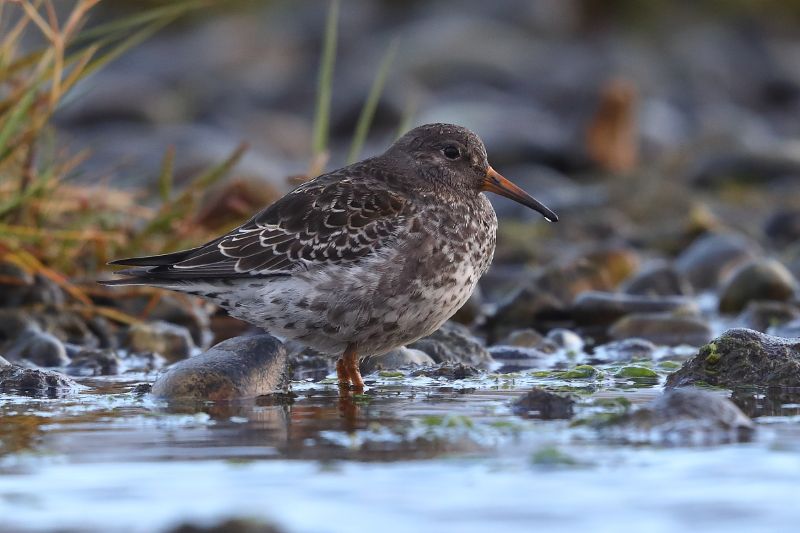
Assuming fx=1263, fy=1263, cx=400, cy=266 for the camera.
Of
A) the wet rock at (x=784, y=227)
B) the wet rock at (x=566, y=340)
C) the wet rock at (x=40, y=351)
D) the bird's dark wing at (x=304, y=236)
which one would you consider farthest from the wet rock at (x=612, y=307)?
the wet rock at (x=784, y=227)

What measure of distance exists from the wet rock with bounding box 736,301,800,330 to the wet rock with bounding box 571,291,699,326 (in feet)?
1.51

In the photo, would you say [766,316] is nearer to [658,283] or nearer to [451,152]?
[658,283]

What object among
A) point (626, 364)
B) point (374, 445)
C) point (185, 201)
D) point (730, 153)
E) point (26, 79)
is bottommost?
point (374, 445)

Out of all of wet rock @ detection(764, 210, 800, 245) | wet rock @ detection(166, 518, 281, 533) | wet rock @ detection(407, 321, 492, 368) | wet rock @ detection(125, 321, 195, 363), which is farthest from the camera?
wet rock @ detection(764, 210, 800, 245)

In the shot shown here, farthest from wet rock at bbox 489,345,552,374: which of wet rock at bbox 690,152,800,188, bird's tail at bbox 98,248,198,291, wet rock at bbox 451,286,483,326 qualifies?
wet rock at bbox 690,152,800,188

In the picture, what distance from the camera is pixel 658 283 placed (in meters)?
10.3

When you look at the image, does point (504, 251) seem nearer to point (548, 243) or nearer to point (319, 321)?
point (548, 243)

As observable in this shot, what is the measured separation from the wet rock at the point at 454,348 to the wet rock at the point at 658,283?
2846 millimetres

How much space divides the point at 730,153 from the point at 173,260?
1103cm

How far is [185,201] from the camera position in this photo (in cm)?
880

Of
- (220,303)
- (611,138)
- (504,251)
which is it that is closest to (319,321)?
(220,303)

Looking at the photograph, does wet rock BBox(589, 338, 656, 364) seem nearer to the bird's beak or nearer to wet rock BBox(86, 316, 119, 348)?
the bird's beak

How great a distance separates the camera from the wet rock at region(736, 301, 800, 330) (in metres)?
8.84

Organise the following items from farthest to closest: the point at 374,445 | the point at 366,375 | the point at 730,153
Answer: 1. the point at 730,153
2. the point at 366,375
3. the point at 374,445
